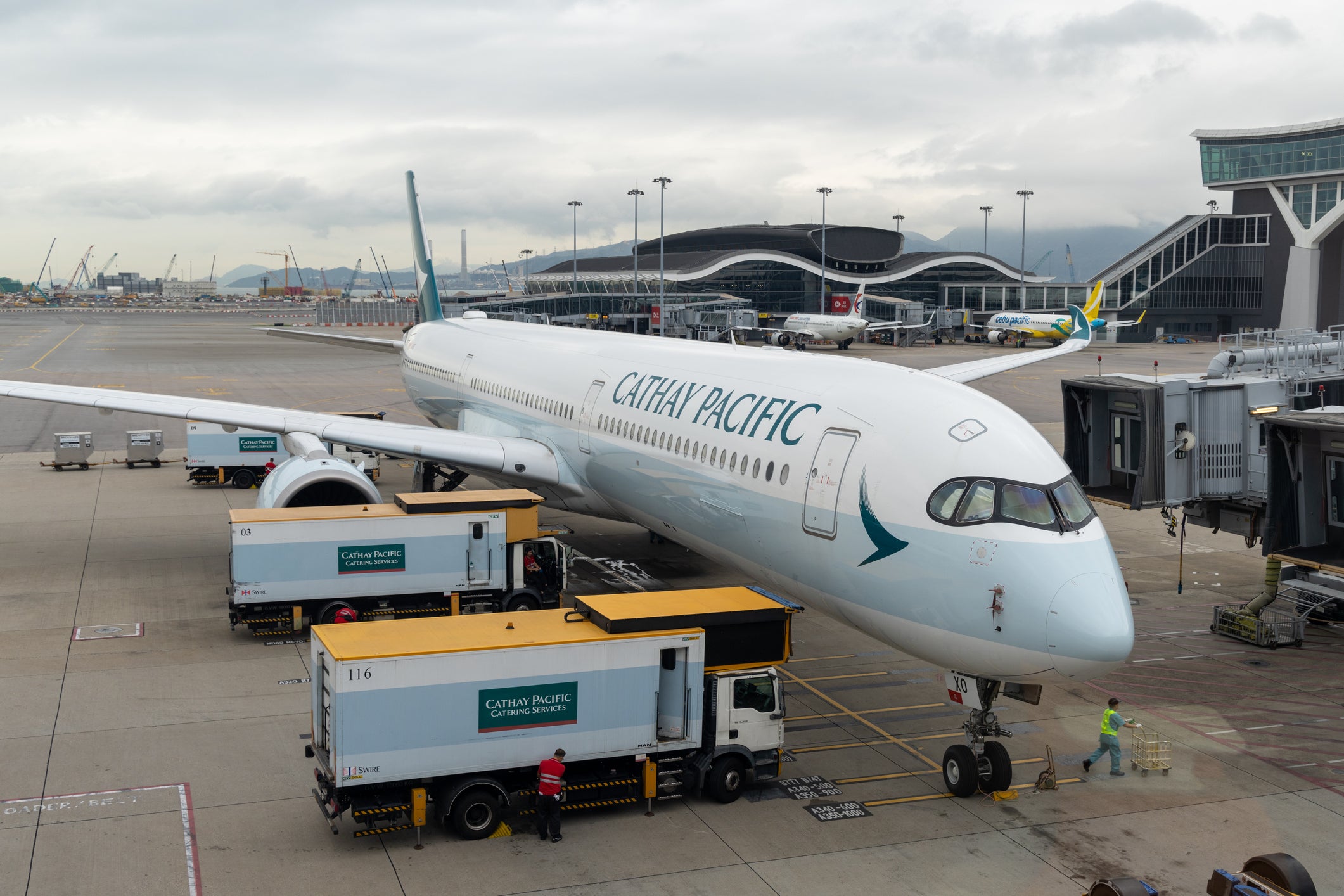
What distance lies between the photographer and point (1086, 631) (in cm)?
1141

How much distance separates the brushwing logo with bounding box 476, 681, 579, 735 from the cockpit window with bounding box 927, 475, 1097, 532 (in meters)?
4.51

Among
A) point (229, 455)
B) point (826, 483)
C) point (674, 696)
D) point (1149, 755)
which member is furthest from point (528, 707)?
point (229, 455)

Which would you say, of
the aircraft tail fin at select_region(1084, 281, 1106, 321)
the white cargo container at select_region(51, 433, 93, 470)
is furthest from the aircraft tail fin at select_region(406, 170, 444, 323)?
the aircraft tail fin at select_region(1084, 281, 1106, 321)

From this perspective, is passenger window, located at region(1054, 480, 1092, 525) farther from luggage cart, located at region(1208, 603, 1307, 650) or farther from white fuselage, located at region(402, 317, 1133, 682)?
luggage cart, located at region(1208, 603, 1307, 650)

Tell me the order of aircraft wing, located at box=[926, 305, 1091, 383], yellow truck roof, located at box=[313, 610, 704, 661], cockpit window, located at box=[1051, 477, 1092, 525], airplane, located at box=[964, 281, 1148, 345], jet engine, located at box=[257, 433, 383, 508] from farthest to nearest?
airplane, located at box=[964, 281, 1148, 345] → aircraft wing, located at box=[926, 305, 1091, 383] → jet engine, located at box=[257, 433, 383, 508] → yellow truck roof, located at box=[313, 610, 704, 661] → cockpit window, located at box=[1051, 477, 1092, 525]

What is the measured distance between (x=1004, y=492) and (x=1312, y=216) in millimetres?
97219

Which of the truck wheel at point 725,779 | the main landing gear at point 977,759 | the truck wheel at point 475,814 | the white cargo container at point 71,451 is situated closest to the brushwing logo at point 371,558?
the truck wheel at point 475,814

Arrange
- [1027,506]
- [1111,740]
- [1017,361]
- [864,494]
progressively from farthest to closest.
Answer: [1017,361]
[1111,740]
[864,494]
[1027,506]

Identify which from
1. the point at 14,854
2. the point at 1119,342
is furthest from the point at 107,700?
the point at 1119,342

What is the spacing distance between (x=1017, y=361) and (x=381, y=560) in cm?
2017

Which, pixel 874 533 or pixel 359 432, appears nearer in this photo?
pixel 874 533

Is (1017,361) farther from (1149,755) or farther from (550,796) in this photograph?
(550,796)

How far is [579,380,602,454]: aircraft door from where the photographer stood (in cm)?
2192

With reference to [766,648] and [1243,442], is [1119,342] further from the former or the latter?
[766,648]
